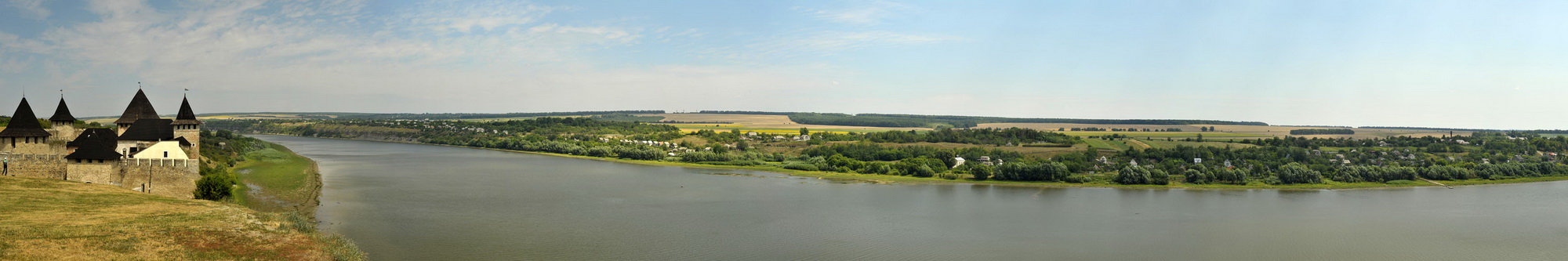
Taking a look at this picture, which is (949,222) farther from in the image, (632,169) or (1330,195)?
(632,169)

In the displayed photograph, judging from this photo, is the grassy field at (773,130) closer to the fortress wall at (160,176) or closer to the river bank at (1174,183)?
the river bank at (1174,183)

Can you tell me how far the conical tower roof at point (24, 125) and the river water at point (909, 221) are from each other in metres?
7.25

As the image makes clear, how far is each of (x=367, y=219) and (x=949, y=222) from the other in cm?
1504

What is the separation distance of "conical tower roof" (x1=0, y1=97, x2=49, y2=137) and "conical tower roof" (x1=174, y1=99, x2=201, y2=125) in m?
3.36

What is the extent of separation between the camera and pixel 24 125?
73.0 ft

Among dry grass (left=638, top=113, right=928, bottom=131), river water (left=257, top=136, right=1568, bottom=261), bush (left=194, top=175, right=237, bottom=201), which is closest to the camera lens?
river water (left=257, top=136, right=1568, bottom=261)

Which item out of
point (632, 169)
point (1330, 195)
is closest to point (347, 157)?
point (632, 169)

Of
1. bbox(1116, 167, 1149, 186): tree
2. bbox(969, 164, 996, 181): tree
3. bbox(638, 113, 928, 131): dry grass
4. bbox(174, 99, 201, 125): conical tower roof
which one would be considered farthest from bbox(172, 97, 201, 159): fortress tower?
bbox(638, 113, 928, 131): dry grass

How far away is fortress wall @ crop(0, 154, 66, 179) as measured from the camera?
2105 centimetres

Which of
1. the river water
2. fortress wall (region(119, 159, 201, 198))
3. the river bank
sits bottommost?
the river water

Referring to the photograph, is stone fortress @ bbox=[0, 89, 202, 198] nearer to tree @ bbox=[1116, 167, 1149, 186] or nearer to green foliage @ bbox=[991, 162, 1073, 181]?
green foliage @ bbox=[991, 162, 1073, 181]

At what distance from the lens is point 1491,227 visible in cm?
2300

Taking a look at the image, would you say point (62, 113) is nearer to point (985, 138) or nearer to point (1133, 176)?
point (1133, 176)

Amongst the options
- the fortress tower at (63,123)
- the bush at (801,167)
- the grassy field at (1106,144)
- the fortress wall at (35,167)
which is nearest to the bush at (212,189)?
the fortress wall at (35,167)
